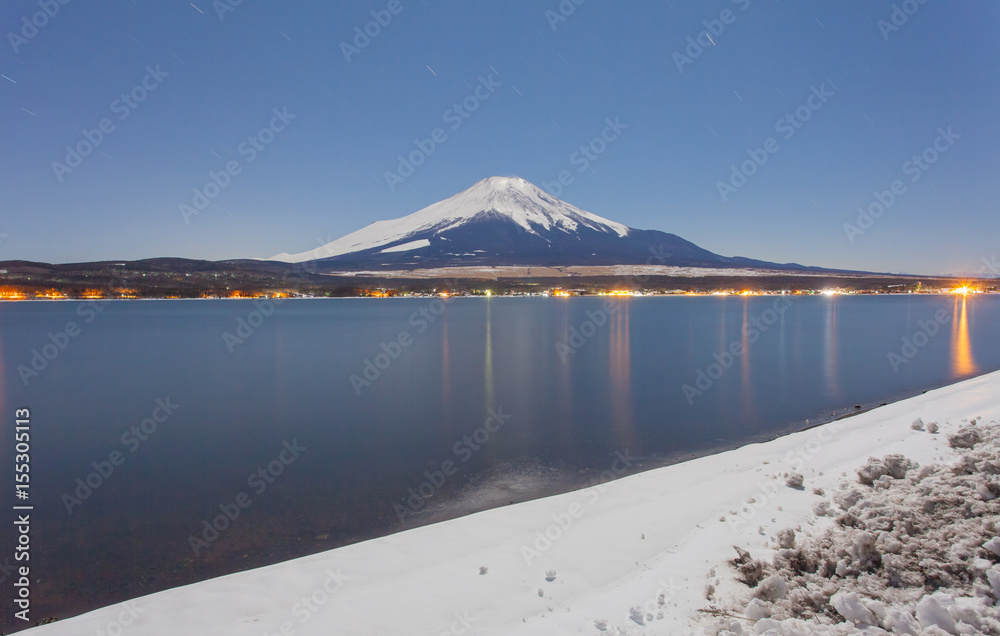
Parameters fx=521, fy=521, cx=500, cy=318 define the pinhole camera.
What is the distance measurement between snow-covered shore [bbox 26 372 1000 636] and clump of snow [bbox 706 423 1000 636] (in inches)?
1.5

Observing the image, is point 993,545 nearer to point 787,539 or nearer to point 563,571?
point 787,539

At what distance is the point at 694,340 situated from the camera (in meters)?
35.4

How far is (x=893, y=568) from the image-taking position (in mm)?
3984

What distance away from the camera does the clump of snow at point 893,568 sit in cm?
338

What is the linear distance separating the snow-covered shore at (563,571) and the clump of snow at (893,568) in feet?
0.13

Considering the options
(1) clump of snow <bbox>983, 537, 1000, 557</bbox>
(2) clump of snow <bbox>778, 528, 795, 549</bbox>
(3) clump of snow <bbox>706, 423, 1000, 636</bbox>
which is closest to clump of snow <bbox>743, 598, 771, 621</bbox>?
(3) clump of snow <bbox>706, 423, 1000, 636</bbox>

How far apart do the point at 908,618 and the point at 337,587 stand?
4510mm

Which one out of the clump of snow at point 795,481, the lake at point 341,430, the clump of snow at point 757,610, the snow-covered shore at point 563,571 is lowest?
the lake at point 341,430

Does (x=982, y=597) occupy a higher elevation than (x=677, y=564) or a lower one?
higher

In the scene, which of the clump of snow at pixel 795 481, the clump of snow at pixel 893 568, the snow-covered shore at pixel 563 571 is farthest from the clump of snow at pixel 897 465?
the clump of snow at pixel 795 481

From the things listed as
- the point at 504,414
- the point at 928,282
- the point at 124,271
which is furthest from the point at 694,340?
the point at 928,282

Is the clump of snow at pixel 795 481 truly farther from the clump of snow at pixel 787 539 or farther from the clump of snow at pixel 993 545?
the clump of snow at pixel 993 545

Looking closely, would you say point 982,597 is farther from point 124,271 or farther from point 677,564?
point 124,271

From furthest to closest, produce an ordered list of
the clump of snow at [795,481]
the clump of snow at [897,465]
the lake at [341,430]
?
the lake at [341,430] → the clump of snow at [795,481] → the clump of snow at [897,465]
